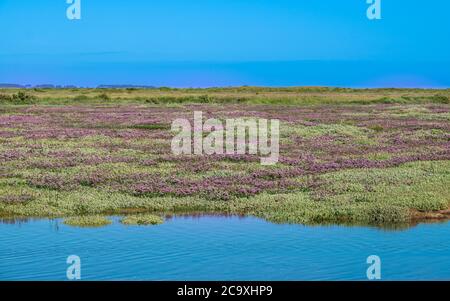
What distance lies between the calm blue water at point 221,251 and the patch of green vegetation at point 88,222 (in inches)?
17.6

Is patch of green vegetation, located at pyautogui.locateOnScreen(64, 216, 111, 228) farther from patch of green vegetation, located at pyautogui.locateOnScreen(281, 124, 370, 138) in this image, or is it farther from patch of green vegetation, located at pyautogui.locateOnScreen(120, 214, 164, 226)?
patch of green vegetation, located at pyautogui.locateOnScreen(281, 124, 370, 138)

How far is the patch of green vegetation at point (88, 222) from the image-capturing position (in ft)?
62.6

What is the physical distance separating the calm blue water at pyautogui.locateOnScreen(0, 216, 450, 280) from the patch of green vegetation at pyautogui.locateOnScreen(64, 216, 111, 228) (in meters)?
0.45

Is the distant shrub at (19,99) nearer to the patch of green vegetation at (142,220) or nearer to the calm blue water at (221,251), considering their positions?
the calm blue water at (221,251)

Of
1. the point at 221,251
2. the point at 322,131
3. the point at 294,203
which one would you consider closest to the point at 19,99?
the point at 322,131

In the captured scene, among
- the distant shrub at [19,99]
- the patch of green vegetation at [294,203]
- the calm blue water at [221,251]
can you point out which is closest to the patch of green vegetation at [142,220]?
the calm blue water at [221,251]

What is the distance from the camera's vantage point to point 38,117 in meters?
59.9

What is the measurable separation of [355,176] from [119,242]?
12.4m

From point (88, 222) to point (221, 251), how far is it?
5.10 meters

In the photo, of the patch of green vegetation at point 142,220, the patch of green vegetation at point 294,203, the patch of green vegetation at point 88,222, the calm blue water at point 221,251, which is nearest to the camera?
the calm blue water at point 221,251

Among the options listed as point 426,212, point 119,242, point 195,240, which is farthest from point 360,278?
point 426,212

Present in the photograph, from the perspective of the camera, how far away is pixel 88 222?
19.2m

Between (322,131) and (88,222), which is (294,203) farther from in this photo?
(322,131)

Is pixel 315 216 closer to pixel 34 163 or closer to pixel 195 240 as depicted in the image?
pixel 195 240
